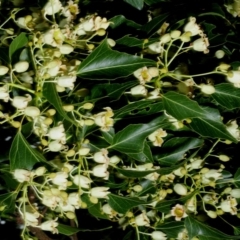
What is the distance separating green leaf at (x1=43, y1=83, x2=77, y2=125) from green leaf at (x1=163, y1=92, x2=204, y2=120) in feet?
0.46

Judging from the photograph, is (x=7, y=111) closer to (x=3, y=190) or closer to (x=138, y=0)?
(x=3, y=190)

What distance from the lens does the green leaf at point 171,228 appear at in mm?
880

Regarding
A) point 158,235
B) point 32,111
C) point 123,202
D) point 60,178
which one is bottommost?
point 158,235

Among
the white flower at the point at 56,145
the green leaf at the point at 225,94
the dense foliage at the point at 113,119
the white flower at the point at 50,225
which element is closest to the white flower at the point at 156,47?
the dense foliage at the point at 113,119

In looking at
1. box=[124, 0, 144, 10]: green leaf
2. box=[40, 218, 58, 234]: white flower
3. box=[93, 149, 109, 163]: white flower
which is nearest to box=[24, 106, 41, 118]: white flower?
box=[93, 149, 109, 163]: white flower

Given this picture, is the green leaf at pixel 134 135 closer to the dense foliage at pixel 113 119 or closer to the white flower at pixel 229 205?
the dense foliage at pixel 113 119

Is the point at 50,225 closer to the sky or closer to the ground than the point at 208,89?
closer to the ground

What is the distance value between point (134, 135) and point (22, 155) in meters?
0.16

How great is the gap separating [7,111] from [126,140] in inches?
8.4

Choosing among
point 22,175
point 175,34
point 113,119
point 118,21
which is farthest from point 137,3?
point 22,175

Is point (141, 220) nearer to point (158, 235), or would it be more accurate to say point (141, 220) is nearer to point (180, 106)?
point (158, 235)

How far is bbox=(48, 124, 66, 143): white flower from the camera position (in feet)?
2.28

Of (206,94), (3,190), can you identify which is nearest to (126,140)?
(206,94)

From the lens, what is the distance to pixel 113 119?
2.37 ft
